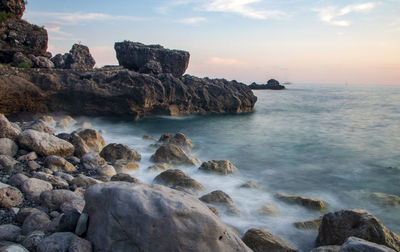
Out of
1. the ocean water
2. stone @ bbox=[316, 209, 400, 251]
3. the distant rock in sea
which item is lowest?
the ocean water

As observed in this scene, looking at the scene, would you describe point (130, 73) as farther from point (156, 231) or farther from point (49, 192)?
point (156, 231)

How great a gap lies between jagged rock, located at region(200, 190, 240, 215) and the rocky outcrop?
2237 centimetres

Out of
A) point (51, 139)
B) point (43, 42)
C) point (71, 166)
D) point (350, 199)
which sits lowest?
point (350, 199)

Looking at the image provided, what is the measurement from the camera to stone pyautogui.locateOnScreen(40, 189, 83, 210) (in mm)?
4992

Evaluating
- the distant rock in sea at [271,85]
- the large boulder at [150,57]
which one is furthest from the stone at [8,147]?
the distant rock in sea at [271,85]

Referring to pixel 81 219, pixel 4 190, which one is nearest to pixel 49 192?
pixel 4 190

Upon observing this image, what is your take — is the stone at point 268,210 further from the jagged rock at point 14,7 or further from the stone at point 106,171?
the jagged rock at point 14,7

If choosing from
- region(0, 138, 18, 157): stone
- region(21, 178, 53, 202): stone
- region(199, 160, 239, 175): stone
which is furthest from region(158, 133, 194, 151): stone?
region(21, 178, 53, 202): stone

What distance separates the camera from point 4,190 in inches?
193

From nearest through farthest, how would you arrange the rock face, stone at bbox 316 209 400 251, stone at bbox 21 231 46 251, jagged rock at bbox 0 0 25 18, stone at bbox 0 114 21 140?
the rock face < stone at bbox 21 231 46 251 < stone at bbox 316 209 400 251 < stone at bbox 0 114 21 140 < jagged rock at bbox 0 0 25 18

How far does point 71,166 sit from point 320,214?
584 centimetres

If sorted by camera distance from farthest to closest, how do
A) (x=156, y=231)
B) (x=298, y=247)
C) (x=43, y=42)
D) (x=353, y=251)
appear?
(x=43, y=42), (x=298, y=247), (x=353, y=251), (x=156, y=231)

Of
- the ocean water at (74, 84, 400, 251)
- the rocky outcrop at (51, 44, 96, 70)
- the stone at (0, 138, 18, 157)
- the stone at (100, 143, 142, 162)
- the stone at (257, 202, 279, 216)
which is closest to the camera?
the stone at (257, 202, 279, 216)

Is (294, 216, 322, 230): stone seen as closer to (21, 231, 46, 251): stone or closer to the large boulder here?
(21, 231, 46, 251): stone
